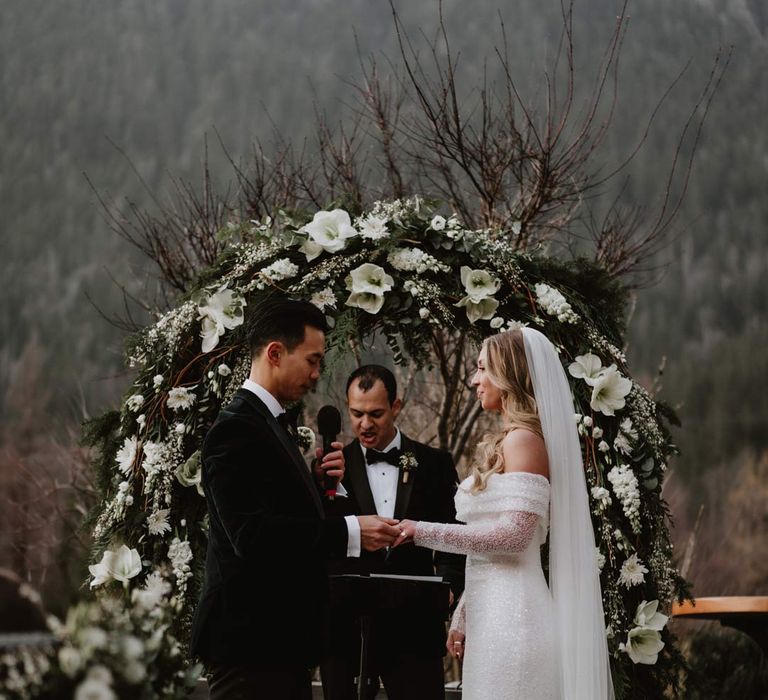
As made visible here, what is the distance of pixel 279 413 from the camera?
3.32 meters

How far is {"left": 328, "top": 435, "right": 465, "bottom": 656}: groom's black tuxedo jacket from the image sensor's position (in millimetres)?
4320

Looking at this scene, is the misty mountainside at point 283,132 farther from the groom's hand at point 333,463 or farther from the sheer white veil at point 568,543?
the groom's hand at point 333,463

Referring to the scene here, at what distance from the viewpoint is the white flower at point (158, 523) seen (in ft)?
15.4

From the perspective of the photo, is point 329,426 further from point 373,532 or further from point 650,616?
point 650,616

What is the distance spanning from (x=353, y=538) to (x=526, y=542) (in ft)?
2.35

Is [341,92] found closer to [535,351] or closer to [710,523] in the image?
[710,523]

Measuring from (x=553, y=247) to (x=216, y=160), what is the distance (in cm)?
576

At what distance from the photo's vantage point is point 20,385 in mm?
12617

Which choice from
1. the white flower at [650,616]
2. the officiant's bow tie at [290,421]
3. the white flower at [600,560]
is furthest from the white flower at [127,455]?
the white flower at [650,616]

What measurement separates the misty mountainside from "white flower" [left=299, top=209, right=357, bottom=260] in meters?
7.51

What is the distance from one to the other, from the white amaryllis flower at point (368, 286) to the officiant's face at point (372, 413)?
0.36m

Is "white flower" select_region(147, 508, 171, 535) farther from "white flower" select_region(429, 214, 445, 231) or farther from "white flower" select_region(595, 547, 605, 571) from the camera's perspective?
"white flower" select_region(595, 547, 605, 571)

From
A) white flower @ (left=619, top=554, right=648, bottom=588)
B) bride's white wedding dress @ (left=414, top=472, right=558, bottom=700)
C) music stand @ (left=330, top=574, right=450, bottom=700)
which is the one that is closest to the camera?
bride's white wedding dress @ (left=414, top=472, right=558, bottom=700)

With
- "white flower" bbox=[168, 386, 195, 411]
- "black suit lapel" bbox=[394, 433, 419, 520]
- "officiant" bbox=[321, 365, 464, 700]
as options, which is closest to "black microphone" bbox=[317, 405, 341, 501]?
"officiant" bbox=[321, 365, 464, 700]
